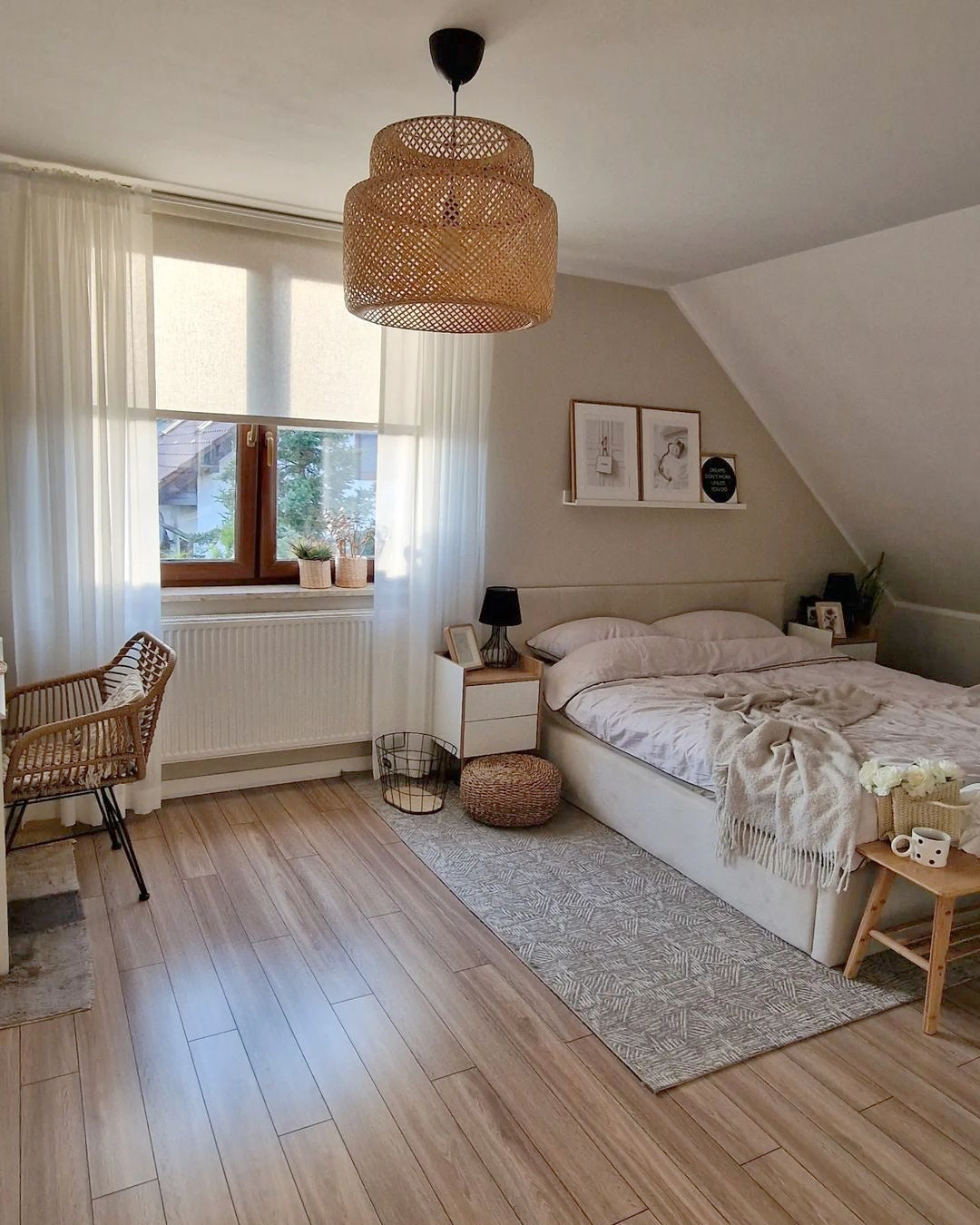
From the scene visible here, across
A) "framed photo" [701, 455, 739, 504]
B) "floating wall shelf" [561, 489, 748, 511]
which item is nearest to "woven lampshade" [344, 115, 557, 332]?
"floating wall shelf" [561, 489, 748, 511]

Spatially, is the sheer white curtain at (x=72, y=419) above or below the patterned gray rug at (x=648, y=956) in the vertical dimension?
above

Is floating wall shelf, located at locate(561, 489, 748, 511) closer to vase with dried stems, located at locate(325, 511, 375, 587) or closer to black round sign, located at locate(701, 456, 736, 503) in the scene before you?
black round sign, located at locate(701, 456, 736, 503)

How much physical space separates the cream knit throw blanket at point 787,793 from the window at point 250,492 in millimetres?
1937

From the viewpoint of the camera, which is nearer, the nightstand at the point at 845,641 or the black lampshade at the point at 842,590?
the nightstand at the point at 845,641

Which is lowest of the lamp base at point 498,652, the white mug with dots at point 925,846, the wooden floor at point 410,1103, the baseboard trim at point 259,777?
the wooden floor at point 410,1103

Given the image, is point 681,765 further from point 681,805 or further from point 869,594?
point 869,594

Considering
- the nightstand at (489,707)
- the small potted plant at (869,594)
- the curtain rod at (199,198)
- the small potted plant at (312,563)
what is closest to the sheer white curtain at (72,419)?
the curtain rod at (199,198)

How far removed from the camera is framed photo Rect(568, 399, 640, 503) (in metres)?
4.29

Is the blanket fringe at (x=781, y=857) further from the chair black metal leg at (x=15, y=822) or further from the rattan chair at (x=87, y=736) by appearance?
the chair black metal leg at (x=15, y=822)

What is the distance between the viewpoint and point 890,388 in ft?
13.2

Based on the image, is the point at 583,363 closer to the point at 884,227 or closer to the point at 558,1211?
the point at 884,227

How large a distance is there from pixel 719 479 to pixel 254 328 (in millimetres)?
2525

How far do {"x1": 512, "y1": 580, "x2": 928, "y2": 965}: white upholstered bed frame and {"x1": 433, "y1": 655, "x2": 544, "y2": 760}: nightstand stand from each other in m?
0.17

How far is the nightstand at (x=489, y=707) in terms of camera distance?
12.4ft
